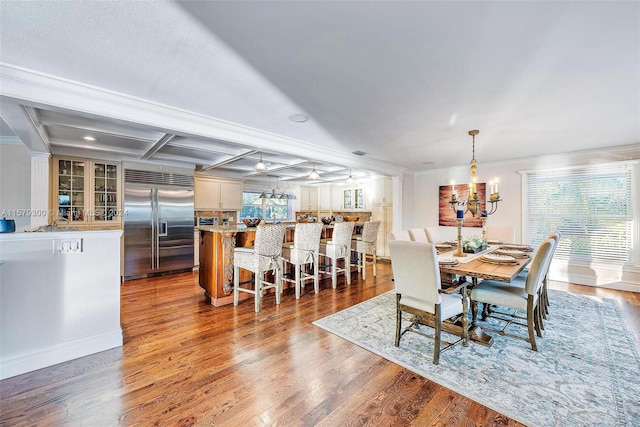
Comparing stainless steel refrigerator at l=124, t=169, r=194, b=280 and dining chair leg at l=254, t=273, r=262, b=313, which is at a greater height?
stainless steel refrigerator at l=124, t=169, r=194, b=280

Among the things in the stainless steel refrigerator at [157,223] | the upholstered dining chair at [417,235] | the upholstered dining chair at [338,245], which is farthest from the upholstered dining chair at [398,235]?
the stainless steel refrigerator at [157,223]

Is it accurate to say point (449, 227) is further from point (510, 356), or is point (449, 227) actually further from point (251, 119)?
point (251, 119)

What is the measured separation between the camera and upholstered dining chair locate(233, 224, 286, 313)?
10.8 ft

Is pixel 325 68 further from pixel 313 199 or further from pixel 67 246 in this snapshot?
pixel 313 199

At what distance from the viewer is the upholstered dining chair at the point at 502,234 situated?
4370mm

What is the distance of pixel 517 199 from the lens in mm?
5191

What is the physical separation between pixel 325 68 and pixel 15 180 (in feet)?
16.1

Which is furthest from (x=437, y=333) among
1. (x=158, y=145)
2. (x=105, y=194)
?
(x=105, y=194)

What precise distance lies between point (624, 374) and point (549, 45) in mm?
2505

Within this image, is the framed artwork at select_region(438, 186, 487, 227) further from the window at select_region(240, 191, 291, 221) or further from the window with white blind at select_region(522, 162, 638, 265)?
the window at select_region(240, 191, 291, 221)

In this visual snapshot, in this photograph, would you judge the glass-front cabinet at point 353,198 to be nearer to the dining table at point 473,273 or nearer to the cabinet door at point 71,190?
the dining table at point 473,273

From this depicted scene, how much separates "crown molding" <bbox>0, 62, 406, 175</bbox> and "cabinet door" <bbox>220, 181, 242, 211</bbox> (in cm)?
317

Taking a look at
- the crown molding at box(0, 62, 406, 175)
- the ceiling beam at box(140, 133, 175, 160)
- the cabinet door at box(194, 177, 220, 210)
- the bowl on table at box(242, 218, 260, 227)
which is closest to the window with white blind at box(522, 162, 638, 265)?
the crown molding at box(0, 62, 406, 175)

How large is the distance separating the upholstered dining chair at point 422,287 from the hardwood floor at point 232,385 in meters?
0.49
